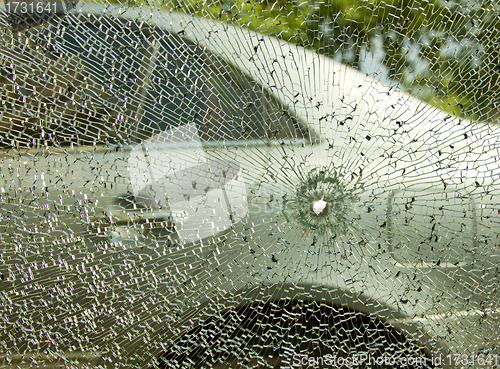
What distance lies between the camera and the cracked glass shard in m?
0.70

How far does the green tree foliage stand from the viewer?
689mm

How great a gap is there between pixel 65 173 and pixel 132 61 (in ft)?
1.00

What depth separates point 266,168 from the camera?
0.72 metres

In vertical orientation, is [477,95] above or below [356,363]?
above

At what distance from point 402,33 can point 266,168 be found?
42 cm

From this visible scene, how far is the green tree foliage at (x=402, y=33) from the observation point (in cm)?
69

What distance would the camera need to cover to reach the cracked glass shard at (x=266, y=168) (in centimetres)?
70

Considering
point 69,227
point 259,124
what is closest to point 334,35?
point 259,124

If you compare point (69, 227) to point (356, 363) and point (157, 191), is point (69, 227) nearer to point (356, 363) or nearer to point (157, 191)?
point (157, 191)

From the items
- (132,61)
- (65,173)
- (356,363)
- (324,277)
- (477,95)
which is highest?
(132,61)

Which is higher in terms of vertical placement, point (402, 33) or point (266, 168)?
point (402, 33)

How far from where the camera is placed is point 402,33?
69 centimetres

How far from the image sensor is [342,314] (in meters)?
0.75

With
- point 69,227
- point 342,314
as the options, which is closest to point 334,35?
point 342,314
